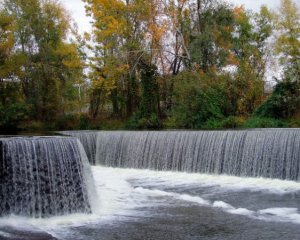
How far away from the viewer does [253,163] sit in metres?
15.8

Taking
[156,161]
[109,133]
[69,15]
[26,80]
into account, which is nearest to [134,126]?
[109,133]

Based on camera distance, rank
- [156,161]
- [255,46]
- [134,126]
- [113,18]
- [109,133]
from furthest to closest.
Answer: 1. [255,46]
2. [113,18]
3. [134,126]
4. [109,133]
5. [156,161]

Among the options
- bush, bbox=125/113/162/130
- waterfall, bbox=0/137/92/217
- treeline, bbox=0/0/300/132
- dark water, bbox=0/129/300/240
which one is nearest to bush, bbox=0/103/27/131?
treeline, bbox=0/0/300/132

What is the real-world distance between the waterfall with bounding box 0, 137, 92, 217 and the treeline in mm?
12702

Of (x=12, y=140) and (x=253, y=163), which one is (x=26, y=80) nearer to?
(x=253, y=163)

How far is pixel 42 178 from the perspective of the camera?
10.6 meters

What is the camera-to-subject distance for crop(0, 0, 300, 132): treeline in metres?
24.5

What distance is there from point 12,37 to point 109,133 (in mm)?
12648

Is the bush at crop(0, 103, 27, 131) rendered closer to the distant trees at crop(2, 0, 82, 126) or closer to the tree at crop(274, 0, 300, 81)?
the distant trees at crop(2, 0, 82, 126)

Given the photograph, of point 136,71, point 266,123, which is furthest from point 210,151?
point 136,71

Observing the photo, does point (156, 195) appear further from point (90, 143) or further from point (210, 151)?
point (90, 143)

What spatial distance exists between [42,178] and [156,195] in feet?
11.9

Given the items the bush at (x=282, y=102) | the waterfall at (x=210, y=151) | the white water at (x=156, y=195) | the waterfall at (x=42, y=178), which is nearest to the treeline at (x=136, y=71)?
the bush at (x=282, y=102)

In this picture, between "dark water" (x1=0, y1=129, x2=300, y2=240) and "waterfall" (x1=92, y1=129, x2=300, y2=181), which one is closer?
"dark water" (x1=0, y1=129, x2=300, y2=240)
